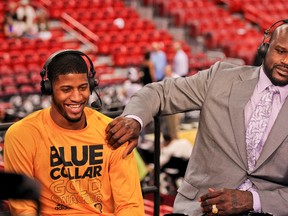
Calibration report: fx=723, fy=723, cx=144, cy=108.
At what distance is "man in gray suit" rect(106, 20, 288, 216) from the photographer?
2.86 meters

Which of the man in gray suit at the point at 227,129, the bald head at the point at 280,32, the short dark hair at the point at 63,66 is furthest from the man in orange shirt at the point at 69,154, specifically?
the bald head at the point at 280,32

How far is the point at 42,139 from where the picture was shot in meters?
2.80

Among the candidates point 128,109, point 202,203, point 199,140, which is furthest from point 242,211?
point 128,109

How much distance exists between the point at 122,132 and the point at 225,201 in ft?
1.58

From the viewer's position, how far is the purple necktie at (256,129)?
3.01 meters

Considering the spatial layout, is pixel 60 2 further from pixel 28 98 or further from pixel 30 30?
pixel 28 98

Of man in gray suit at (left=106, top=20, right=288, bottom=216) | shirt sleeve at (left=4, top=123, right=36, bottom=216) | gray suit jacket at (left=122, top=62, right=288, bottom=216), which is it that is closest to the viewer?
shirt sleeve at (left=4, top=123, right=36, bottom=216)

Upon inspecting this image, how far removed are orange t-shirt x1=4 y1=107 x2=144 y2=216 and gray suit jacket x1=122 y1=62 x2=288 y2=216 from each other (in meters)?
0.21

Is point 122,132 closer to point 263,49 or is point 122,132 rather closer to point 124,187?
point 124,187

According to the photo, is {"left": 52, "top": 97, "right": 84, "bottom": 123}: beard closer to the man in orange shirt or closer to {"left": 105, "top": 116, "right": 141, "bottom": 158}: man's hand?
the man in orange shirt

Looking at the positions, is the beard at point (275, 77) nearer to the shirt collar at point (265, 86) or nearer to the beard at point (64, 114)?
the shirt collar at point (265, 86)

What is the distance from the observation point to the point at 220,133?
10.0ft

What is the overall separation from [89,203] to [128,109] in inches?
16.3

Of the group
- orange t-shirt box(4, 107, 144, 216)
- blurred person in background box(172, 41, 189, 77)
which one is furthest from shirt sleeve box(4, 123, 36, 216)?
blurred person in background box(172, 41, 189, 77)
